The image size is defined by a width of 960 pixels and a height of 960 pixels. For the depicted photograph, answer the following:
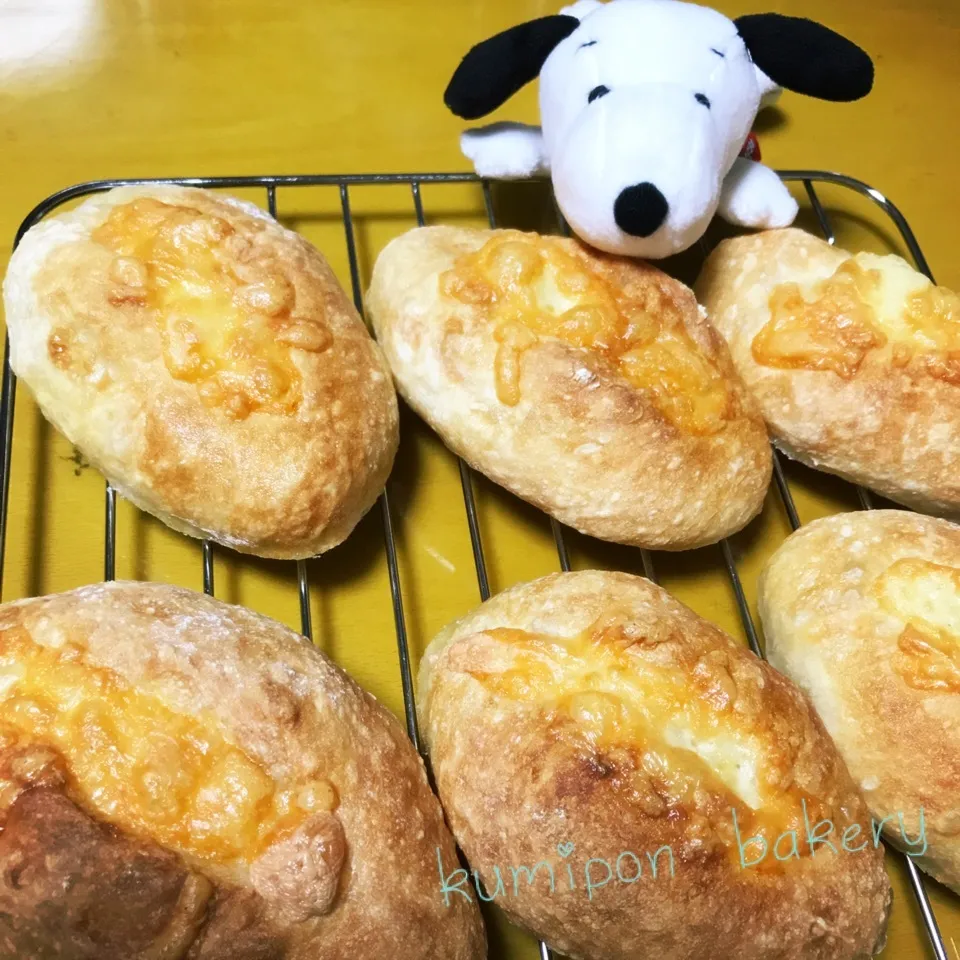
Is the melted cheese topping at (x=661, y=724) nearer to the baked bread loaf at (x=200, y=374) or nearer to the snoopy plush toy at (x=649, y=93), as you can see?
the baked bread loaf at (x=200, y=374)

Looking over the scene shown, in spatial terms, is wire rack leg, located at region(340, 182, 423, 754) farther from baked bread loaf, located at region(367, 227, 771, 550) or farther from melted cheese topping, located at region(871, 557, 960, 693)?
melted cheese topping, located at region(871, 557, 960, 693)

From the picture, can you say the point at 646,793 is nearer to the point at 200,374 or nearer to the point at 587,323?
the point at 587,323

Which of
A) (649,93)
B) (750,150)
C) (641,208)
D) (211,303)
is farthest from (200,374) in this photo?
(750,150)

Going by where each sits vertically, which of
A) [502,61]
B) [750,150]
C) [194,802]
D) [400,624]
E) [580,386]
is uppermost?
[502,61]

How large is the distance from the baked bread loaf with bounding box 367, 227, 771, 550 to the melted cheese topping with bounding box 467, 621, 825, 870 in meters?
0.28

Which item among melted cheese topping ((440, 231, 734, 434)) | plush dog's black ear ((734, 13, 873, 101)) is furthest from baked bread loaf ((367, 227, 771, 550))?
plush dog's black ear ((734, 13, 873, 101))

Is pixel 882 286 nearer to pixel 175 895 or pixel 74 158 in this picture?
pixel 175 895

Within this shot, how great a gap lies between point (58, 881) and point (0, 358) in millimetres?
912

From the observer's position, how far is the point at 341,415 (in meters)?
1.27

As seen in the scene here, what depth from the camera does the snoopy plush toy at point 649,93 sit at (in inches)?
51.3

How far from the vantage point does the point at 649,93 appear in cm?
133

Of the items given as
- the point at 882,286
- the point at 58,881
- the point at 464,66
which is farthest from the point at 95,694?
the point at 882,286

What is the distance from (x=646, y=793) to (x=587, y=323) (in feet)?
2.21

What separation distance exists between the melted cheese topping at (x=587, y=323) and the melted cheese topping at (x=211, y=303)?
0.84 ft
